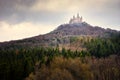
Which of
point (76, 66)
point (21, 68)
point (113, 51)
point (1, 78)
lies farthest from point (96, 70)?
point (113, 51)

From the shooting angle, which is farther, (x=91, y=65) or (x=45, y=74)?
(x=91, y=65)

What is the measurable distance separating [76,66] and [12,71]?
2264 cm

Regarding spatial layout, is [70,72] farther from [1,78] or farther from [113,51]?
[113,51]

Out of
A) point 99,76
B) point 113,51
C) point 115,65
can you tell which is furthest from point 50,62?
point 113,51

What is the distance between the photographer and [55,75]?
80062 millimetres

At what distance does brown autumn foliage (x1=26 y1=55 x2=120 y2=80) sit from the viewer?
81.8 m

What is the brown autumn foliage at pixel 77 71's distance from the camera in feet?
268

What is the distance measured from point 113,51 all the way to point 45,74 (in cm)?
6480

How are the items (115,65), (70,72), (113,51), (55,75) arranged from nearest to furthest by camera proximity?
1. (55,75)
2. (70,72)
3. (115,65)
4. (113,51)

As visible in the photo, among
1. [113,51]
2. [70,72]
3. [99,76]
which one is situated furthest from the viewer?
[113,51]

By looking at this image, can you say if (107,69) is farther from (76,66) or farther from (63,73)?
(63,73)

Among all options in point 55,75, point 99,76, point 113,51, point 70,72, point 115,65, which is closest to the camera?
point 55,75

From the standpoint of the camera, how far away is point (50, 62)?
331ft

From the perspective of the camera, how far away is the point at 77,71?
87.7m
